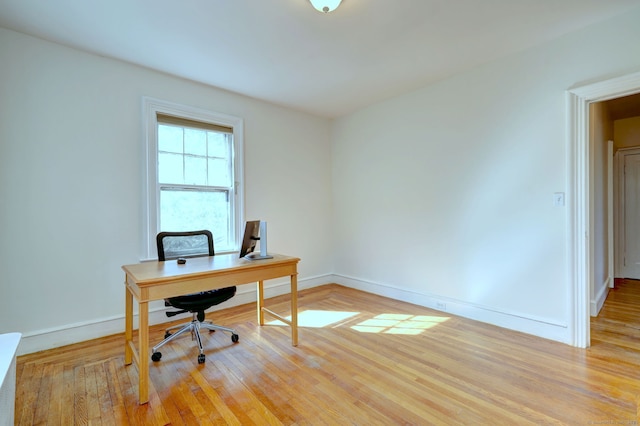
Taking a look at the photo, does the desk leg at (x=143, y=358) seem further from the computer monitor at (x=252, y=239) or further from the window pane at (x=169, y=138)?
the window pane at (x=169, y=138)

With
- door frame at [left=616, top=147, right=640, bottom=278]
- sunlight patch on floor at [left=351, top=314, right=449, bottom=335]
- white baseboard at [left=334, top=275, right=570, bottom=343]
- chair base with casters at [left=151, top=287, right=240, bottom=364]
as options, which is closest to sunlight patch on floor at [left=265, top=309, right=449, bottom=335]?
sunlight patch on floor at [left=351, top=314, right=449, bottom=335]

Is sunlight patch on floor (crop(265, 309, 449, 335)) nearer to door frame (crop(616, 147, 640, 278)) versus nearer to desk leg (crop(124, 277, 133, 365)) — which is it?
desk leg (crop(124, 277, 133, 365))

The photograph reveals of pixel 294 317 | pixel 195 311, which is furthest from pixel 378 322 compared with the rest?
pixel 195 311

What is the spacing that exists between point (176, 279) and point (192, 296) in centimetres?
57

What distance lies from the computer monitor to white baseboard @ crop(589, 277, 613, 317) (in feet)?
11.2

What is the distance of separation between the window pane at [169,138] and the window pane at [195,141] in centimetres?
7

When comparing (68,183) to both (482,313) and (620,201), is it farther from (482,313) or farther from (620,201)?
(620,201)

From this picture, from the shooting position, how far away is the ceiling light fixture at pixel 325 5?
192cm

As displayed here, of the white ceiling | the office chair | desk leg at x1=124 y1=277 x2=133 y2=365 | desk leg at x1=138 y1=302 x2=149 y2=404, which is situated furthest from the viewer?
the office chair

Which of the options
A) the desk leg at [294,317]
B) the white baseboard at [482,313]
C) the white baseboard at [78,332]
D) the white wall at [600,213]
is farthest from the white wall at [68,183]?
the white wall at [600,213]

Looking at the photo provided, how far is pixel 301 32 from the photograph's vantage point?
7.72 ft

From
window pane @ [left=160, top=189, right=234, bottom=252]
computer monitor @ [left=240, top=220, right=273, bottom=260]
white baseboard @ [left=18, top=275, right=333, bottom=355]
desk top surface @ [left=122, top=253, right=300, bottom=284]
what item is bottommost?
white baseboard @ [left=18, top=275, right=333, bottom=355]

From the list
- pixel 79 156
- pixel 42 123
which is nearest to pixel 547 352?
pixel 79 156

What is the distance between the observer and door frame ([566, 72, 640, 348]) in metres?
2.38
